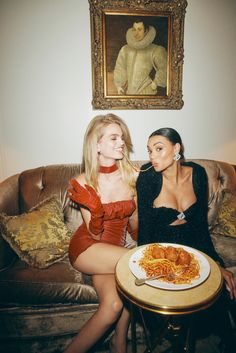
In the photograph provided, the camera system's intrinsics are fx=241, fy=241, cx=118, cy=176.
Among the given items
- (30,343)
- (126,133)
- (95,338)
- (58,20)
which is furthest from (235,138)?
(30,343)

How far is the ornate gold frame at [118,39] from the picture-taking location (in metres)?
2.75

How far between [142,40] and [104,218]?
215 centimetres

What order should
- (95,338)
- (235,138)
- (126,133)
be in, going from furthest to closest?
(235,138), (126,133), (95,338)

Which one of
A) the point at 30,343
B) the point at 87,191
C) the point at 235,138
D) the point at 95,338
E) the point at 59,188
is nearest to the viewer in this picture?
the point at 95,338

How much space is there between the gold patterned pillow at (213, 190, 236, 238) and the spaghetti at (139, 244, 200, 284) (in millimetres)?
1175

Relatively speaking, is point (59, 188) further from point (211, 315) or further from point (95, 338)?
point (211, 315)

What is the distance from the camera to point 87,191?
2.21m

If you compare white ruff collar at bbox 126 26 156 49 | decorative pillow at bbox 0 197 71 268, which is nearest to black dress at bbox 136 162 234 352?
decorative pillow at bbox 0 197 71 268

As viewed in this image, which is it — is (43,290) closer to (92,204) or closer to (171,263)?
(92,204)

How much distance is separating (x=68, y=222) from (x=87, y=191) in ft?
2.07

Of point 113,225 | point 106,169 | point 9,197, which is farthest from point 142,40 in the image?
point 9,197

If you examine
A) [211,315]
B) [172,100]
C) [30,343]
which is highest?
[172,100]

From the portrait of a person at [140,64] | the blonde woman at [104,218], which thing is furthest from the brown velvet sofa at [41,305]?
the portrait of a person at [140,64]

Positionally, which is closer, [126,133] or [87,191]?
[87,191]
